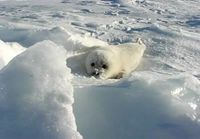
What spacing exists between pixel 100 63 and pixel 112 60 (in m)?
0.18

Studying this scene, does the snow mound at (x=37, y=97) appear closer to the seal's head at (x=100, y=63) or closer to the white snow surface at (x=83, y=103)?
the white snow surface at (x=83, y=103)

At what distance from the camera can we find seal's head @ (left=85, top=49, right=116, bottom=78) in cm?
518

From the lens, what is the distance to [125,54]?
235 inches

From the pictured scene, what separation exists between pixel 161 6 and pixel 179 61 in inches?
175

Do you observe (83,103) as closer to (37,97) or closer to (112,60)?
(37,97)

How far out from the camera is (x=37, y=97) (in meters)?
2.53

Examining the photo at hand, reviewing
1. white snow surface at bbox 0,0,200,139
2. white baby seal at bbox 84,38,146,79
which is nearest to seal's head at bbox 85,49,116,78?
white baby seal at bbox 84,38,146,79

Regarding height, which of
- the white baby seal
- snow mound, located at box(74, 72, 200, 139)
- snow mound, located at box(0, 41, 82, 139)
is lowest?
the white baby seal

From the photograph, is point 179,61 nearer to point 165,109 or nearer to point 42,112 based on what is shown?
point 165,109

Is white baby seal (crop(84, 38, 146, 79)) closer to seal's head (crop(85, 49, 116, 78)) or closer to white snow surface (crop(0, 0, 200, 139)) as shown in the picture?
seal's head (crop(85, 49, 116, 78))

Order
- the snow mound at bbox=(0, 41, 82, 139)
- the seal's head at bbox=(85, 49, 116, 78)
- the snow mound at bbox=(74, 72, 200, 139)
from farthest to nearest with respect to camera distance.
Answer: the seal's head at bbox=(85, 49, 116, 78) → the snow mound at bbox=(74, 72, 200, 139) → the snow mound at bbox=(0, 41, 82, 139)

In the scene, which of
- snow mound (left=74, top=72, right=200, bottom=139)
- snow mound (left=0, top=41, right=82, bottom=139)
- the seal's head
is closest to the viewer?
snow mound (left=0, top=41, right=82, bottom=139)

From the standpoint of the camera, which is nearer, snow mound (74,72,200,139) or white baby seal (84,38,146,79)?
snow mound (74,72,200,139)

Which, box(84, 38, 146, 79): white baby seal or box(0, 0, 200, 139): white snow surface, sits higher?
box(0, 0, 200, 139): white snow surface
